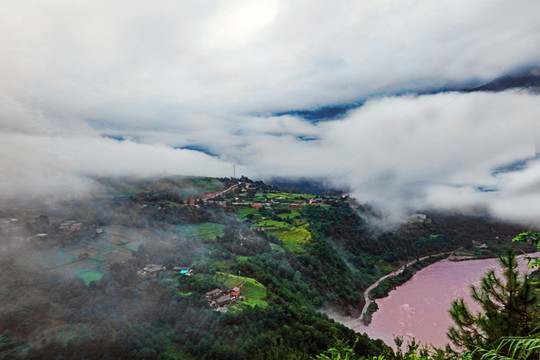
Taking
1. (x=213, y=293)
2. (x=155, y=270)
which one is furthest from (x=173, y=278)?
(x=213, y=293)

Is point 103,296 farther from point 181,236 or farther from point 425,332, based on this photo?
point 425,332

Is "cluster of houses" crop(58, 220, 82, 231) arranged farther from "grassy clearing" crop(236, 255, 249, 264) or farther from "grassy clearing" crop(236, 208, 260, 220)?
"grassy clearing" crop(236, 208, 260, 220)

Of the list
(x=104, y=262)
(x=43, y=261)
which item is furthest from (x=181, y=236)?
(x=43, y=261)

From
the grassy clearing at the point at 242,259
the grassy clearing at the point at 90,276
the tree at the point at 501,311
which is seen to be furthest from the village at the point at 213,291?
the tree at the point at 501,311

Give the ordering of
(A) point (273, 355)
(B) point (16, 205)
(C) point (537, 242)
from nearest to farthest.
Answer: (C) point (537, 242) → (A) point (273, 355) → (B) point (16, 205)

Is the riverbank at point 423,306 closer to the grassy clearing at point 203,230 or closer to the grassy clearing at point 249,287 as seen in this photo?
the grassy clearing at point 249,287

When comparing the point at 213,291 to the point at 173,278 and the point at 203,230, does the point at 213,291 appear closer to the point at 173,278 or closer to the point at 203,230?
the point at 173,278
